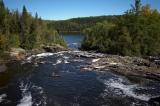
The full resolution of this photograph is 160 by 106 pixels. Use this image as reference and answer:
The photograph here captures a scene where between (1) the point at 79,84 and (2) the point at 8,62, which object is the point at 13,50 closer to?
(2) the point at 8,62

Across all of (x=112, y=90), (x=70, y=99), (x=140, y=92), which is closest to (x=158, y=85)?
(x=140, y=92)

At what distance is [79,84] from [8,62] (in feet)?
101

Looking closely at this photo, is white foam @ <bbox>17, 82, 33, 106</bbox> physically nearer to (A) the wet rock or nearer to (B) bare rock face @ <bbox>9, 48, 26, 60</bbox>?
(A) the wet rock

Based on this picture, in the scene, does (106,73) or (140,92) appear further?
(106,73)

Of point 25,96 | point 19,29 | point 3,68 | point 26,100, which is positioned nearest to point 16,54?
point 3,68

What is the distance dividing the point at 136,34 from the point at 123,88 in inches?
1699

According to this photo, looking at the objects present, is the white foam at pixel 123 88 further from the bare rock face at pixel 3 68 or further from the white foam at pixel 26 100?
the bare rock face at pixel 3 68

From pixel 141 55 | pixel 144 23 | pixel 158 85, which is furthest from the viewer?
pixel 144 23

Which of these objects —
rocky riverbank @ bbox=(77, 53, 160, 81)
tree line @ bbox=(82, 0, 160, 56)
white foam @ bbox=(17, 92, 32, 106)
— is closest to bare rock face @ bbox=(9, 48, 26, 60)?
rocky riverbank @ bbox=(77, 53, 160, 81)

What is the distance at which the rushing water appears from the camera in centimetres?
3766

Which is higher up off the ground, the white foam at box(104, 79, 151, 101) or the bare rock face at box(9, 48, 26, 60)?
the bare rock face at box(9, 48, 26, 60)


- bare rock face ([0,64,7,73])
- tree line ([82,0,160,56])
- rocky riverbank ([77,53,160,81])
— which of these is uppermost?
tree line ([82,0,160,56])

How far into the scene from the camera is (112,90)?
4372 centimetres

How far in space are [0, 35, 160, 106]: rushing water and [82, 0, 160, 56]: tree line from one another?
82.4ft
